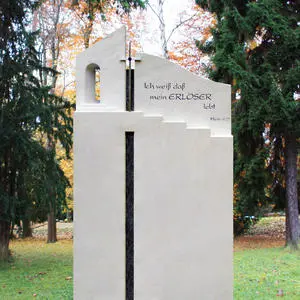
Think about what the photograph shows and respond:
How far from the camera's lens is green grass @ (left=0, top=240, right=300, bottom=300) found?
759 cm

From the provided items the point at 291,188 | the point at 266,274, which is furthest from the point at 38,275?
the point at 291,188

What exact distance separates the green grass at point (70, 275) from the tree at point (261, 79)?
88.1 inches

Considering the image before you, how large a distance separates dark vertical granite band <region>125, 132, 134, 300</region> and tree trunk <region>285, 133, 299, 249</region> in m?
9.24

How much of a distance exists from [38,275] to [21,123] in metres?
3.58

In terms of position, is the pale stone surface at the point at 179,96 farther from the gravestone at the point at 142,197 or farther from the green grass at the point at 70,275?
the green grass at the point at 70,275

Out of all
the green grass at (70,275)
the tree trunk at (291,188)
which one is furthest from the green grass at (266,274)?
the tree trunk at (291,188)

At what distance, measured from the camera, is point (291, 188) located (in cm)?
1341

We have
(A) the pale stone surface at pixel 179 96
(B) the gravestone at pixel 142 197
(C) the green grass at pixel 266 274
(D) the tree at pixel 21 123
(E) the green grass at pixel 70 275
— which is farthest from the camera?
(D) the tree at pixel 21 123

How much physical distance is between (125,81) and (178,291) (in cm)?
238

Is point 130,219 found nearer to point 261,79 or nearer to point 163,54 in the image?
point 261,79

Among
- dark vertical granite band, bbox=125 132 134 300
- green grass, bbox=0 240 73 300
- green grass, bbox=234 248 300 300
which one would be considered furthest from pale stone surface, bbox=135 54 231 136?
green grass, bbox=0 240 73 300

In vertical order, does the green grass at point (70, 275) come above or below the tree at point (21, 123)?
below

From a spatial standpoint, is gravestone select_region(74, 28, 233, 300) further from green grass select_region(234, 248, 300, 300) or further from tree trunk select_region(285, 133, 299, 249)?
tree trunk select_region(285, 133, 299, 249)

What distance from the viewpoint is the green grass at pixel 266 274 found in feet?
24.6
